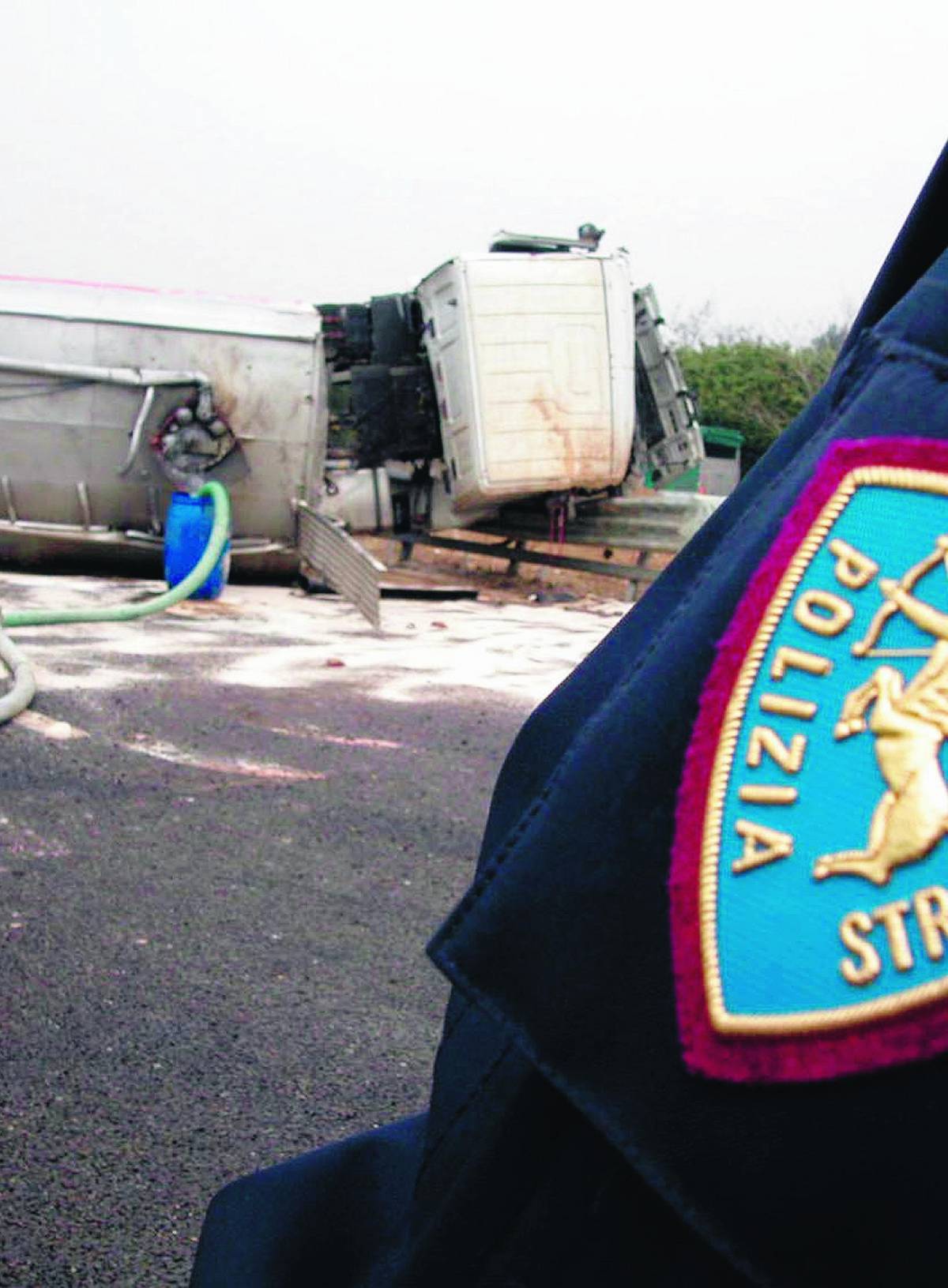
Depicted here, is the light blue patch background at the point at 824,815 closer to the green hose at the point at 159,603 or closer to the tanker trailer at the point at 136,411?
the green hose at the point at 159,603

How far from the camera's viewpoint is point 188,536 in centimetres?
788

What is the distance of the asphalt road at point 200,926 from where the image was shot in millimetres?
1644

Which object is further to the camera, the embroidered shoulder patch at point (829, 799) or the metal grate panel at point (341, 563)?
the metal grate panel at point (341, 563)

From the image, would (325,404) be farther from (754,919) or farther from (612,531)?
(754,919)

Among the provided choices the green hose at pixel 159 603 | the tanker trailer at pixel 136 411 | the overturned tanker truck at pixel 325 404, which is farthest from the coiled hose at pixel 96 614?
the overturned tanker truck at pixel 325 404

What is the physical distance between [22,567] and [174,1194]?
288 inches

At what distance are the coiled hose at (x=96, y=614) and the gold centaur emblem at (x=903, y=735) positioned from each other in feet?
12.0

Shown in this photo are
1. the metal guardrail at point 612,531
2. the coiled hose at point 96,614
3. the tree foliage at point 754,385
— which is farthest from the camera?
the tree foliage at point 754,385

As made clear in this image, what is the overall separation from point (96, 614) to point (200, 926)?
12.7 feet

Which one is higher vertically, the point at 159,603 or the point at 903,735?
the point at 903,735

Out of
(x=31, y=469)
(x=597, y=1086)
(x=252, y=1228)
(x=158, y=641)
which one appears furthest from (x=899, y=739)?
(x=31, y=469)

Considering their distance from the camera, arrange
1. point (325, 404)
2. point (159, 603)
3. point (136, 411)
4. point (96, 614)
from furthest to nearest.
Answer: point (325, 404) < point (136, 411) < point (159, 603) < point (96, 614)

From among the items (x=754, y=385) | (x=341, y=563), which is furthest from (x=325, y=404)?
(x=754, y=385)

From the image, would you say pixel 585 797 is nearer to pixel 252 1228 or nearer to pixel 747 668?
pixel 747 668
